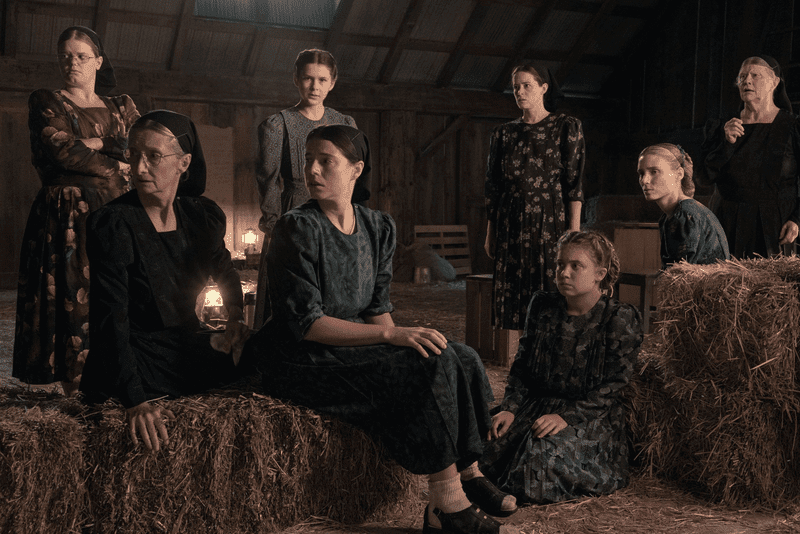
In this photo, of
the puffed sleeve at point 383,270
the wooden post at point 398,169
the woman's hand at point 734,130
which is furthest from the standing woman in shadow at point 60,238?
the wooden post at point 398,169

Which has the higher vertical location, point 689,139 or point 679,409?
point 689,139

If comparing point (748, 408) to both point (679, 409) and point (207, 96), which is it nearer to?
point (679, 409)

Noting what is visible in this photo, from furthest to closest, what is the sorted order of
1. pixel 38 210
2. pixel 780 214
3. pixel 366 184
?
pixel 780 214
pixel 38 210
pixel 366 184

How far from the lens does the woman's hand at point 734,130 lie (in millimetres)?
3967

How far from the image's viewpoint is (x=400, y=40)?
9398mm

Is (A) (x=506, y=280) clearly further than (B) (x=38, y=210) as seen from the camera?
Yes

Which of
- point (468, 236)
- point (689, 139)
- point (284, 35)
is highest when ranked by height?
point (284, 35)

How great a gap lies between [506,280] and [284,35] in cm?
569

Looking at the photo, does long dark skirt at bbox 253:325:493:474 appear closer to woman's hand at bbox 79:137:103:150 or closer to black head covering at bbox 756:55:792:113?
woman's hand at bbox 79:137:103:150

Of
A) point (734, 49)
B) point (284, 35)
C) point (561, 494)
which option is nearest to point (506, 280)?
point (561, 494)

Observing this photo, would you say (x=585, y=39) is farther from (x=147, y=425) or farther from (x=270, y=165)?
(x=147, y=425)

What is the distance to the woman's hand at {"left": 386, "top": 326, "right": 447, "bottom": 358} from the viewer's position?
7.64 feet

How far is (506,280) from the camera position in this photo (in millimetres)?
4441

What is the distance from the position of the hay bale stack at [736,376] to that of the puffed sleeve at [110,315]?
1.93 metres
